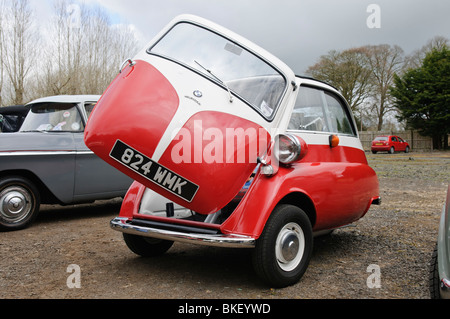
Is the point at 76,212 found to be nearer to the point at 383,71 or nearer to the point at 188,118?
the point at 188,118

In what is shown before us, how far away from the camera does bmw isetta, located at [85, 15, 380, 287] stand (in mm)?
2857

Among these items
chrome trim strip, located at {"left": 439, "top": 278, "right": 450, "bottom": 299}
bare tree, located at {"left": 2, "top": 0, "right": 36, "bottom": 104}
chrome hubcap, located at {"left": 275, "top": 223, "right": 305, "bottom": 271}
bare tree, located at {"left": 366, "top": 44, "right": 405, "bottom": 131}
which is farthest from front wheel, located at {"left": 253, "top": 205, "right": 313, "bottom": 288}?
bare tree, located at {"left": 366, "top": 44, "right": 405, "bottom": 131}

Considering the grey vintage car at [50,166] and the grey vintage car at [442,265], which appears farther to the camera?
the grey vintage car at [50,166]

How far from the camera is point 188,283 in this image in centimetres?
335

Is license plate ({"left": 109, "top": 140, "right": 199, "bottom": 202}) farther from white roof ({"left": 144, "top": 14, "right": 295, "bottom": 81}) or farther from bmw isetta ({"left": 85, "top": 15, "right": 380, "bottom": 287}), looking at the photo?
white roof ({"left": 144, "top": 14, "right": 295, "bottom": 81})

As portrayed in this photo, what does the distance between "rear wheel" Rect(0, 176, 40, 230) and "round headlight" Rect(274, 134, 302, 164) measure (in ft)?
13.3

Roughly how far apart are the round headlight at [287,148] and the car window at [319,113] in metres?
0.24

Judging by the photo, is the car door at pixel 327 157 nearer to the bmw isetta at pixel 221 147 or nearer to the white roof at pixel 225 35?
the bmw isetta at pixel 221 147

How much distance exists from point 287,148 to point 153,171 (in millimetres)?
1194

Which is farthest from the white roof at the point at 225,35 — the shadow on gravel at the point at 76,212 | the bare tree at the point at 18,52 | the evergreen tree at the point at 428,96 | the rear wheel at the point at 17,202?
the evergreen tree at the point at 428,96

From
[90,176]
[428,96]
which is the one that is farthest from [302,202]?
[428,96]

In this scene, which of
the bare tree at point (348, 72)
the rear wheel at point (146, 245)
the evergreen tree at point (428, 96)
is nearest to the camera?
the rear wheel at point (146, 245)

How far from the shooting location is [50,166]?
5.83 m

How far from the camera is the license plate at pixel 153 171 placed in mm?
2824
